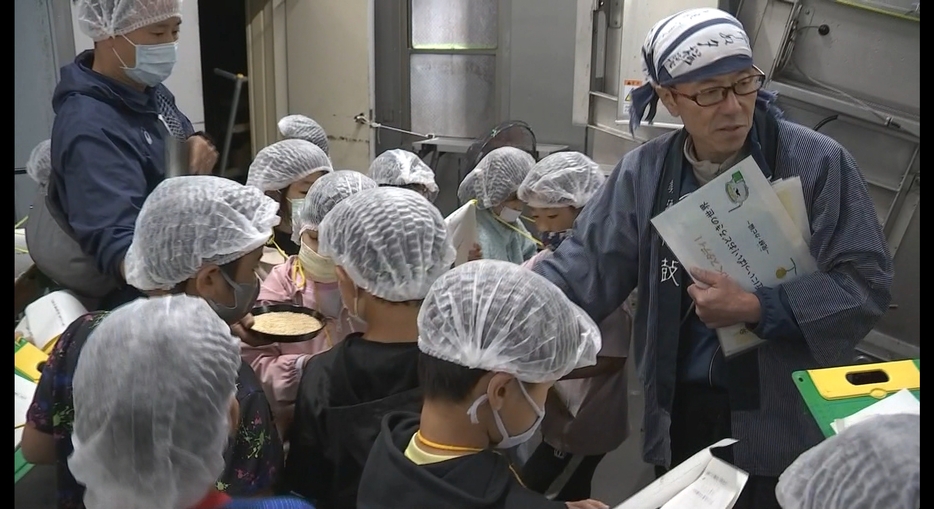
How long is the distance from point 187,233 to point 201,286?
11 cm

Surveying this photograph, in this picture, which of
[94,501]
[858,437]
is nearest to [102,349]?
[94,501]

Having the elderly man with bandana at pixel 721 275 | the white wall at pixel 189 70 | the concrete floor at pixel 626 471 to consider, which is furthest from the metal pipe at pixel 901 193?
the white wall at pixel 189 70

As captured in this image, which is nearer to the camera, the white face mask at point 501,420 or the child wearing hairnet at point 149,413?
the child wearing hairnet at point 149,413

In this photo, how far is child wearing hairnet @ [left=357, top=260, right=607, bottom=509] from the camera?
36.5 inches

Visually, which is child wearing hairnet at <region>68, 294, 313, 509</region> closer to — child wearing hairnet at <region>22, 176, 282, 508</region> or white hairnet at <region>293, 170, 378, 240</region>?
child wearing hairnet at <region>22, 176, 282, 508</region>

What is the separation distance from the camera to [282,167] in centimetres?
234

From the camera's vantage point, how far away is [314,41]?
4.27 m

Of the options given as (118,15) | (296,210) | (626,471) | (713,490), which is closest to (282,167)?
(296,210)

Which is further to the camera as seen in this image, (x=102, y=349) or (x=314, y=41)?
(x=314, y=41)

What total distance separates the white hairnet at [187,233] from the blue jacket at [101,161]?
153 mm

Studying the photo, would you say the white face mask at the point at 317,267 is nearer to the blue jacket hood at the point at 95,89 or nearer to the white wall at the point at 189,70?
the blue jacket hood at the point at 95,89

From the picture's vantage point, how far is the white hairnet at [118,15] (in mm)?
1646
